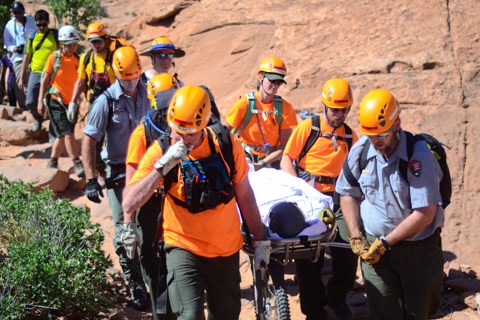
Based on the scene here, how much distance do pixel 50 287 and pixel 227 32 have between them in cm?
737

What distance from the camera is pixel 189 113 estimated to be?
16.0 feet

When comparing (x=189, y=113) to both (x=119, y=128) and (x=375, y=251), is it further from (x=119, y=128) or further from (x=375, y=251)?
(x=119, y=128)

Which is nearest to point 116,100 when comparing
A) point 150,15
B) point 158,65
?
point 158,65

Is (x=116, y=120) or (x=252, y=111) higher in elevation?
(x=116, y=120)

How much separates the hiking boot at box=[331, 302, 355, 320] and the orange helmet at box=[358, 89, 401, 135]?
2266 mm

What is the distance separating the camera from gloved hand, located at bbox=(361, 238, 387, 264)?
208 inches

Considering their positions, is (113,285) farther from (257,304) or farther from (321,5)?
(321,5)

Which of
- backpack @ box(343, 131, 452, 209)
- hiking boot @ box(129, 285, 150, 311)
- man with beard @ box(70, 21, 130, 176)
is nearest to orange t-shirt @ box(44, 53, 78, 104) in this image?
man with beard @ box(70, 21, 130, 176)

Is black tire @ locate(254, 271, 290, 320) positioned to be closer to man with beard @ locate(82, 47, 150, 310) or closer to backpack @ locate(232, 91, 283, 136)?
man with beard @ locate(82, 47, 150, 310)

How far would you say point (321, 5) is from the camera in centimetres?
1180

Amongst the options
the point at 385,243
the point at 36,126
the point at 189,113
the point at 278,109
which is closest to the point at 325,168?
the point at 278,109

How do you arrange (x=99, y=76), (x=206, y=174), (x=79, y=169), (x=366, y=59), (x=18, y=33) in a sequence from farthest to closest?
(x=18, y=33)
(x=79, y=169)
(x=366, y=59)
(x=99, y=76)
(x=206, y=174)

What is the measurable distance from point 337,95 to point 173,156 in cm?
230

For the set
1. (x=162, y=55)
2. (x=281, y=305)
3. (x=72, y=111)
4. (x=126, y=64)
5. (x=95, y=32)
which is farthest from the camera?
(x=72, y=111)
